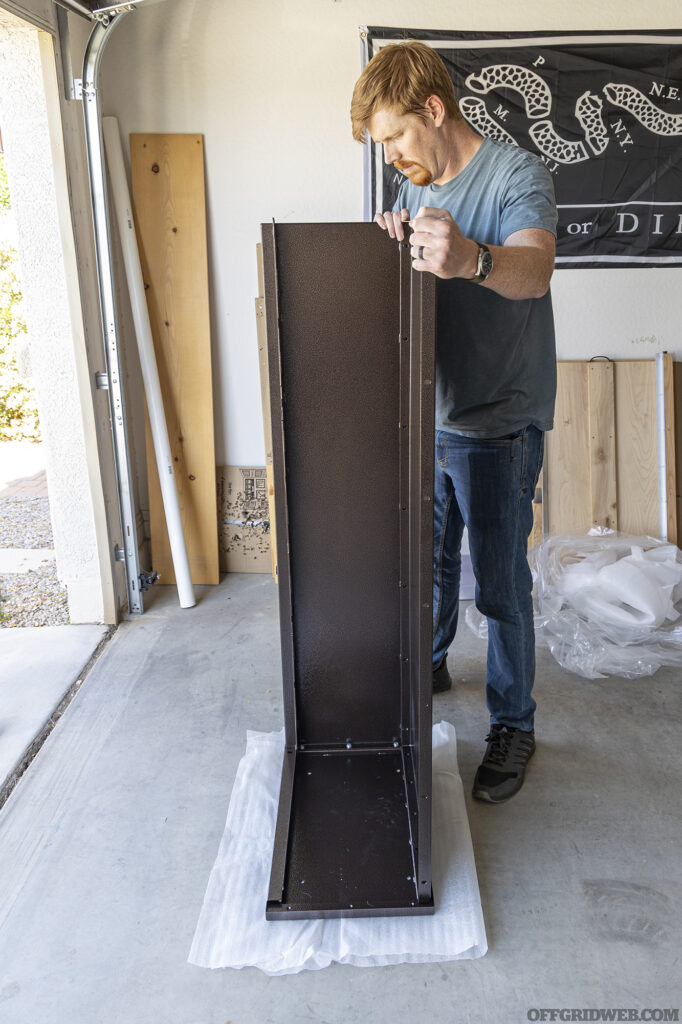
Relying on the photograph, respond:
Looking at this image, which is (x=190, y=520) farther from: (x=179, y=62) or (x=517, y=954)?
(x=517, y=954)

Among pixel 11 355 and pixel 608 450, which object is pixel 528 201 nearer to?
pixel 608 450

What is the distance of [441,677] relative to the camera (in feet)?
7.95

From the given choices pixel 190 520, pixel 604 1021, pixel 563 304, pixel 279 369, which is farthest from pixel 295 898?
pixel 563 304

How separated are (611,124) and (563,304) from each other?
2.18ft

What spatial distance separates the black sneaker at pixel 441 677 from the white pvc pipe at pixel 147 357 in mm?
1113

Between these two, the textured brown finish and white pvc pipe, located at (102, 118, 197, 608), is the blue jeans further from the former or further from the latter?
white pvc pipe, located at (102, 118, 197, 608)

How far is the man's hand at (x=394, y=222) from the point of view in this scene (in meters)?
1.53

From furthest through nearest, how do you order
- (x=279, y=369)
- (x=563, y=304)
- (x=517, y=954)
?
(x=563, y=304), (x=279, y=369), (x=517, y=954)

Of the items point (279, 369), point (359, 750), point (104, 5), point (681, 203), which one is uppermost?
point (104, 5)

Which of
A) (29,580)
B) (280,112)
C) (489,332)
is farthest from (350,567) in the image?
(29,580)

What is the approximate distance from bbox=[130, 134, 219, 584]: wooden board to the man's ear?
168 centimetres

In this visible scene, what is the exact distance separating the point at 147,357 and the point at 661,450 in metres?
2.10

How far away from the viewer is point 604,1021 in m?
1.36

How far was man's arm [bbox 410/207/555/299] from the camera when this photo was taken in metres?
Result: 1.27
